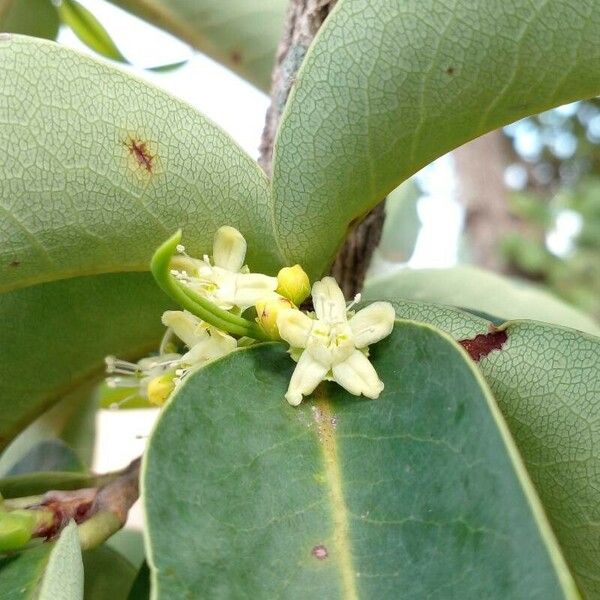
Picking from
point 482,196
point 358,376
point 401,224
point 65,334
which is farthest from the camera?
point 482,196

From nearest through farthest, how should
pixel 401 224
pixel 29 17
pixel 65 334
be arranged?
1. pixel 65 334
2. pixel 29 17
3. pixel 401 224

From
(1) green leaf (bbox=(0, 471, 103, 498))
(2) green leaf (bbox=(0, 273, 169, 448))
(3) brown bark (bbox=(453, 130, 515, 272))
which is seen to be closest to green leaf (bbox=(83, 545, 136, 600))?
(1) green leaf (bbox=(0, 471, 103, 498))

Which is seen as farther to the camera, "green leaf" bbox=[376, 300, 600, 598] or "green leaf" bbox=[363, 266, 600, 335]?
"green leaf" bbox=[363, 266, 600, 335]

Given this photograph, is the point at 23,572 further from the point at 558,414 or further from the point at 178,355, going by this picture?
the point at 558,414

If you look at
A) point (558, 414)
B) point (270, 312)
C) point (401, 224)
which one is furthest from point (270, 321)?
point (401, 224)

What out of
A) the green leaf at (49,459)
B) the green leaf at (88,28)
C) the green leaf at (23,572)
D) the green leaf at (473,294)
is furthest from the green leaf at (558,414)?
the green leaf at (88,28)

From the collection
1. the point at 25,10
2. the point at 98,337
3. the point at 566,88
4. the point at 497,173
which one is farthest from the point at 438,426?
the point at 497,173

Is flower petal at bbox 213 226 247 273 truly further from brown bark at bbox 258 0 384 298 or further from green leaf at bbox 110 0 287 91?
green leaf at bbox 110 0 287 91
